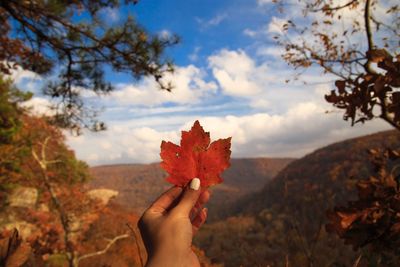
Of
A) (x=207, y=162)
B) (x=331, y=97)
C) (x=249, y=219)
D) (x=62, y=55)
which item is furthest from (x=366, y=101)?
(x=249, y=219)

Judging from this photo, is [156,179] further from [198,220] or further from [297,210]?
[198,220]

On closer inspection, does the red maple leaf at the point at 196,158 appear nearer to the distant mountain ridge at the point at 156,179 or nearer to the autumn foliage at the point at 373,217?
the autumn foliage at the point at 373,217

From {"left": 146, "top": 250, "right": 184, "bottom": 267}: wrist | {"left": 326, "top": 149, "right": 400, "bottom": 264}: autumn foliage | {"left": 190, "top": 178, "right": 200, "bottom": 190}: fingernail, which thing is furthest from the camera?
{"left": 326, "top": 149, "right": 400, "bottom": 264}: autumn foliage

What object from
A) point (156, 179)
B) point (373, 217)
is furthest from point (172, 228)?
point (156, 179)

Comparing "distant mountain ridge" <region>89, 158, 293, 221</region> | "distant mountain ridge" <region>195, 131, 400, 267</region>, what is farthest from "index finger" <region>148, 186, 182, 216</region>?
"distant mountain ridge" <region>89, 158, 293, 221</region>

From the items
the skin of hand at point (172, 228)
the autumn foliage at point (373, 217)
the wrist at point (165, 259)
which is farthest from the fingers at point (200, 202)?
the autumn foliage at point (373, 217)

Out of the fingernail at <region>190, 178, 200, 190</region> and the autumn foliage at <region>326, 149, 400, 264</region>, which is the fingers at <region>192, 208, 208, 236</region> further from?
the autumn foliage at <region>326, 149, 400, 264</region>

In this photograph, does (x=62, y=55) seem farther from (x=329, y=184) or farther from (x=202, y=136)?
(x=329, y=184)
